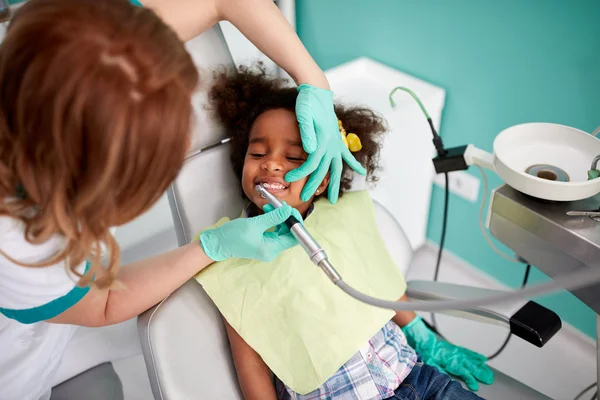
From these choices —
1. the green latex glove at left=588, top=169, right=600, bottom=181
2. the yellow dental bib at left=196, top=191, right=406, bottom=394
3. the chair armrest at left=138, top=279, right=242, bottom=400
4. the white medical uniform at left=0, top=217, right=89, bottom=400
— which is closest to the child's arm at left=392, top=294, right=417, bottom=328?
the yellow dental bib at left=196, top=191, right=406, bottom=394

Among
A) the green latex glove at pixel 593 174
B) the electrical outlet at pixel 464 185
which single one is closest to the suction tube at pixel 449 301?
the green latex glove at pixel 593 174

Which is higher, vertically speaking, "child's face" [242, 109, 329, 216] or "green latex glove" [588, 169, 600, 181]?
"green latex glove" [588, 169, 600, 181]

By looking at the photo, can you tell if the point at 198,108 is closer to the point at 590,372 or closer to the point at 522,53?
the point at 522,53

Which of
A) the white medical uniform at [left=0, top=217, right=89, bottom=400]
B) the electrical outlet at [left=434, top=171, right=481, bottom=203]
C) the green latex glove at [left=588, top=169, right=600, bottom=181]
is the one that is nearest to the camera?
the white medical uniform at [left=0, top=217, right=89, bottom=400]

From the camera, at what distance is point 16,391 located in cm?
95

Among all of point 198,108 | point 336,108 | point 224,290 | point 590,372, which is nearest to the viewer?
point 224,290

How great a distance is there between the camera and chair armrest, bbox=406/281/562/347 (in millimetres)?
1020

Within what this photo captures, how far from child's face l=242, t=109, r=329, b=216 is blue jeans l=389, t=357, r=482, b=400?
0.48 metres

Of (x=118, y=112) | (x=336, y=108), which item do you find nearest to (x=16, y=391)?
(x=118, y=112)

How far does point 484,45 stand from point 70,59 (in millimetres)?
1290

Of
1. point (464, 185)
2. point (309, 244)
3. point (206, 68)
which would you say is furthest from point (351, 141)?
point (464, 185)

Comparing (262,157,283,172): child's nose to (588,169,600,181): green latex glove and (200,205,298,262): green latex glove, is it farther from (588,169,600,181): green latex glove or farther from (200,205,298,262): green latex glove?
(588,169,600,181): green latex glove

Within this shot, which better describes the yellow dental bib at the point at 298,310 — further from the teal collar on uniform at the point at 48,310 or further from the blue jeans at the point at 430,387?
the teal collar on uniform at the point at 48,310

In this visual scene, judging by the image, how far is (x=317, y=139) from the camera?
112 cm
